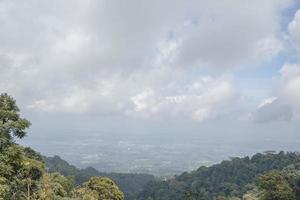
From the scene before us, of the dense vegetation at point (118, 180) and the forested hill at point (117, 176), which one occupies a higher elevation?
the forested hill at point (117, 176)

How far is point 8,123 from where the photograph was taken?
19.8 meters

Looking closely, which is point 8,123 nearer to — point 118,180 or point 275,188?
point 275,188

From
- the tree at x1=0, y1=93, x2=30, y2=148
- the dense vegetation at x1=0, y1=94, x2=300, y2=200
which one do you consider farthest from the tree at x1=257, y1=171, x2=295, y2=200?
the tree at x1=0, y1=93, x2=30, y2=148

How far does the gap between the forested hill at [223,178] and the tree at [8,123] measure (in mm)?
79037

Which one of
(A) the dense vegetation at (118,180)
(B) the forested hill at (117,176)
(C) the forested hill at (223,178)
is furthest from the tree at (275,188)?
(B) the forested hill at (117,176)

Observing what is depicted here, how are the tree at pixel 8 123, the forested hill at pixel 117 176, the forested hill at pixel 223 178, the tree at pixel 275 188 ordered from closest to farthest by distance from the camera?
the tree at pixel 8 123, the tree at pixel 275 188, the forested hill at pixel 223 178, the forested hill at pixel 117 176

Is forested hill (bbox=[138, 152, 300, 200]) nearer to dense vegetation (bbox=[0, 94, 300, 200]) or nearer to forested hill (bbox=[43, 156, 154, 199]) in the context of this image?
dense vegetation (bbox=[0, 94, 300, 200])

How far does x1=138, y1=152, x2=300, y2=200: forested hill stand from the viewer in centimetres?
10000

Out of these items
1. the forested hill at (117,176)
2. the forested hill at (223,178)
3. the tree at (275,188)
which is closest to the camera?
the tree at (275,188)

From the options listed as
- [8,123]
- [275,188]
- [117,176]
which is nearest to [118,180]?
[117,176]

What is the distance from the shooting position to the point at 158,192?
105375mm

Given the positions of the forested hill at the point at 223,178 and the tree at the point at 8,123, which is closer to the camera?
the tree at the point at 8,123

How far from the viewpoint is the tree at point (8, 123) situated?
64.0 ft

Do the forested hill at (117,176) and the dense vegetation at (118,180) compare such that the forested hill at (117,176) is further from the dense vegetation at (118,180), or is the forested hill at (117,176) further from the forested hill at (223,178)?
the forested hill at (223,178)
